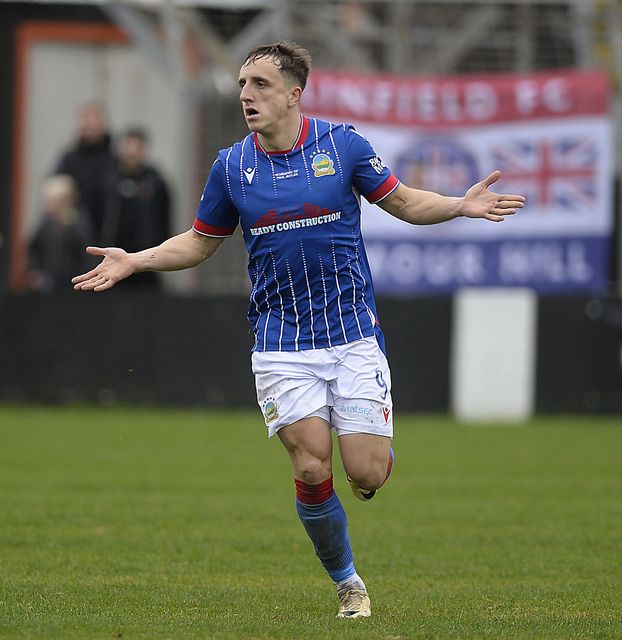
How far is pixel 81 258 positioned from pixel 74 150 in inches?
67.3

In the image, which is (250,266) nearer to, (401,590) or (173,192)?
(401,590)

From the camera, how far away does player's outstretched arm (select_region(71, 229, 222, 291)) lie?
6371 mm

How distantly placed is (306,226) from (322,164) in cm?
28

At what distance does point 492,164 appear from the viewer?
15.9m

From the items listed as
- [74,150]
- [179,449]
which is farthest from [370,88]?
[179,449]

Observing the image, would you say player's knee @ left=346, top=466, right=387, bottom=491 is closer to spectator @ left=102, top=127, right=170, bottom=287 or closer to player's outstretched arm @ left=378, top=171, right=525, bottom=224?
player's outstretched arm @ left=378, top=171, right=525, bottom=224

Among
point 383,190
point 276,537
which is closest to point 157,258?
point 383,190

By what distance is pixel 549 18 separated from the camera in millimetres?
16812

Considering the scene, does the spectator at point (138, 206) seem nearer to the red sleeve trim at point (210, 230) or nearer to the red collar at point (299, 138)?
the red sleeve trim at point (210, 230)

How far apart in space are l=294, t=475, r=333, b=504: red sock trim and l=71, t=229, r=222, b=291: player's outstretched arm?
1.10 meters

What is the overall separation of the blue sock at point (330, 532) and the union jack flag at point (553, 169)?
32.5 feet

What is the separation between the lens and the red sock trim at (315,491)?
20.4ft

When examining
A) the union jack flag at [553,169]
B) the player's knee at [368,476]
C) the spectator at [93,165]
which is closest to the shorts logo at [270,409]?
the player's knee at [368,476]

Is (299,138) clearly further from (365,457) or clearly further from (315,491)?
(315,491)
